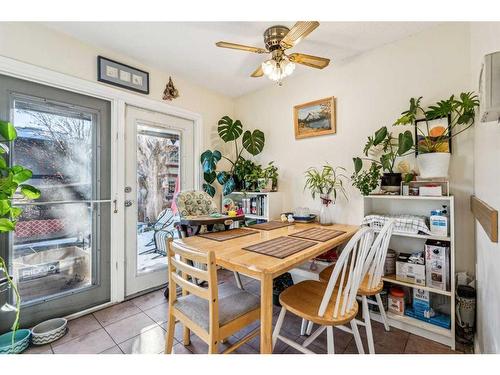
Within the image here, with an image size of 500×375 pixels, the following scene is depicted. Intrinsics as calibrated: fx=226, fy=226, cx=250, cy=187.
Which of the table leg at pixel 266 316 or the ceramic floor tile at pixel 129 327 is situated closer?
the table leg at pixel 266 316

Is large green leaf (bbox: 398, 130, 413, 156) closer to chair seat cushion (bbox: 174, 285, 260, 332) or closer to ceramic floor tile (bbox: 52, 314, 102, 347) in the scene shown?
chair seat cushion (bbox: 174, 285, 260, 332)

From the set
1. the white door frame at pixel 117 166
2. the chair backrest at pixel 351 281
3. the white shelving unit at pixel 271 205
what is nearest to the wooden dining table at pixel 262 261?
the chair backrest at pixel 351 281

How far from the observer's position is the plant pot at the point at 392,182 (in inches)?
76.3

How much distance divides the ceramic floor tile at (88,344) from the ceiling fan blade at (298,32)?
260 cm

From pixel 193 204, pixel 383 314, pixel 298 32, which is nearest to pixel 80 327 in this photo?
pixel 193 204

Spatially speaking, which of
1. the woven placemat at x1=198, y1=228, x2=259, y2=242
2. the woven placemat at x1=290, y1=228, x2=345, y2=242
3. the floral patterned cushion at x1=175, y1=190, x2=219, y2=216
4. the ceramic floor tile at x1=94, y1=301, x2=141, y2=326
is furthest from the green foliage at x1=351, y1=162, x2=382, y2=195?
the ceramic floor tile at x1=94, y1=301, x2=141, y2=326

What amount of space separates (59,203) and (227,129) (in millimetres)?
2001

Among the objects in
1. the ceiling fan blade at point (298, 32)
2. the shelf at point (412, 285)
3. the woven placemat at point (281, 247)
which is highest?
the ceiling fan blade at point (298, 32)

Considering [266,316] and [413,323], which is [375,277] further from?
[266,316]

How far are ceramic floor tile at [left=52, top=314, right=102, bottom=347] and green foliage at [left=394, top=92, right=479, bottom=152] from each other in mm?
3054

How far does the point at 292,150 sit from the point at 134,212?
6.48 feet

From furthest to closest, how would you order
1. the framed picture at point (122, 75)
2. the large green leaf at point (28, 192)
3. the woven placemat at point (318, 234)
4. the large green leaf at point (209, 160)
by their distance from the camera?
the large green leaf at point (209, 160) → the framed picture at point (122, 75) → the woven placemat at point (318, 234) → the large green leaf at point (28, 192)

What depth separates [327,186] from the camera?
7.98 feet

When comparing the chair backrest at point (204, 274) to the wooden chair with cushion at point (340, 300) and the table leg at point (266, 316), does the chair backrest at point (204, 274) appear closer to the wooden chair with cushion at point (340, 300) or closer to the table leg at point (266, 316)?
the table leg at point (266, 316)
